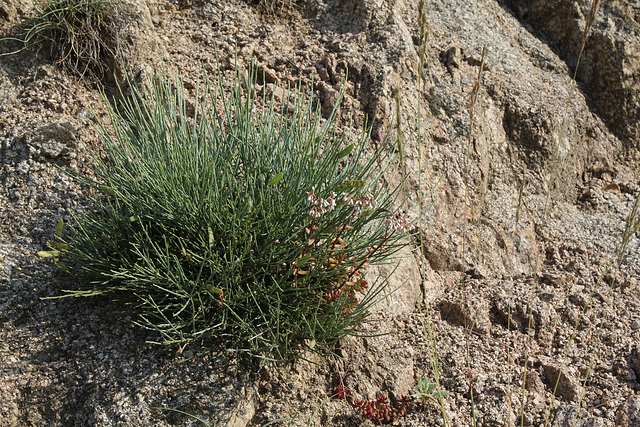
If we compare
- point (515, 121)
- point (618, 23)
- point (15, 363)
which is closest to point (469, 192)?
point (515, 121)

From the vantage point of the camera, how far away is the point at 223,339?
2.39m

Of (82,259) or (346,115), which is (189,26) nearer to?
(346,115)

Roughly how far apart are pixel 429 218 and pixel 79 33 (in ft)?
8.34

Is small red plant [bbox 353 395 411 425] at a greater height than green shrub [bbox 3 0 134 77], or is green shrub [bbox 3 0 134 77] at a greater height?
green shrub [bbox 3 0 134 77]

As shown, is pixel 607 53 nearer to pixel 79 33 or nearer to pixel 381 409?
pixel 381 409

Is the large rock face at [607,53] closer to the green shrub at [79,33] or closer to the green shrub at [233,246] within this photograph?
the green shrub at [233,246]

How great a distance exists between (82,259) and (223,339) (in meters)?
0.77

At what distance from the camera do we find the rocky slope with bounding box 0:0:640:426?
2.31 meters

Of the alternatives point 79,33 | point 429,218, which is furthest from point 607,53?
point 79,33

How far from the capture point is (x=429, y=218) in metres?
3.35

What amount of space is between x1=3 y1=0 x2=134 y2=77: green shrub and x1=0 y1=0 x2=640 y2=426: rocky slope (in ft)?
0.32

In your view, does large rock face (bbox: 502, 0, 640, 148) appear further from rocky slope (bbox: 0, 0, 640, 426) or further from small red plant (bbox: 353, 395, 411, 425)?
small red plant (bbox: 353, 395, 411, 425)

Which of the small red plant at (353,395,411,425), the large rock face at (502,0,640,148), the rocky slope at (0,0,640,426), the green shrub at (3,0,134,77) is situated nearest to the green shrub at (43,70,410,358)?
the rocky slope at (0,0,640,426)

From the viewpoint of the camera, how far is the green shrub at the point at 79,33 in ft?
10.6
